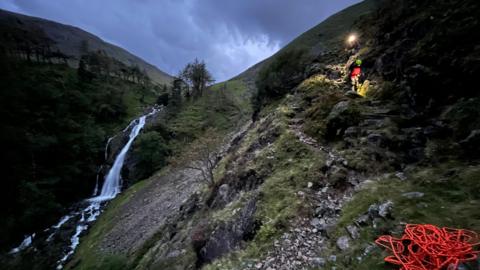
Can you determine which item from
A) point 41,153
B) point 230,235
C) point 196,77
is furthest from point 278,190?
point 196,77

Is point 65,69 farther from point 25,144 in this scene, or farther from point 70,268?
point 70,268

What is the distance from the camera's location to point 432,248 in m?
4.96

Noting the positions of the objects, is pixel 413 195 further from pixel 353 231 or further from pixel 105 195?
pixel 105 195

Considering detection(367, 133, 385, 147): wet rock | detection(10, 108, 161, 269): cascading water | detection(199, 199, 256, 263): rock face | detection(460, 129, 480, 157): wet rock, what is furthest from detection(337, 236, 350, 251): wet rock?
detection(10, 108, 161, 269): cascading water

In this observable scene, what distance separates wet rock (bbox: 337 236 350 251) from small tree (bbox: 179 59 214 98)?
6749cm

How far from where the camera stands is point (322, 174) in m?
10.4

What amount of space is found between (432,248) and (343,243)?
2.35 meters

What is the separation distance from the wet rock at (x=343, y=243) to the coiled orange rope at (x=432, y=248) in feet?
3.90

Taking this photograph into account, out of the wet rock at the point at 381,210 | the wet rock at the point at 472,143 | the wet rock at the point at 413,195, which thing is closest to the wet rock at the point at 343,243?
the wet rock at the point at 381,210

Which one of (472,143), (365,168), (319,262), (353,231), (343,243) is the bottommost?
(319,262)

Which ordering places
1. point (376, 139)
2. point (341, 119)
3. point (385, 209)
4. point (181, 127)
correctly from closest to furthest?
point (385, 209) → point (376, 139) → point (341, 119) → point (181, 127)

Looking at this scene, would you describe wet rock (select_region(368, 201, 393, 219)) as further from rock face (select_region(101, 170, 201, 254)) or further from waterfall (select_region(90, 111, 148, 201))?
waterfall (select_region(90, 111, 148, 201))

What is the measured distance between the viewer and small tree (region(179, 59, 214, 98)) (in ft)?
226

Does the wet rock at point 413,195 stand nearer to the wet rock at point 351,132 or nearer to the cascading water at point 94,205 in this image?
the wet rock at point 351,132
